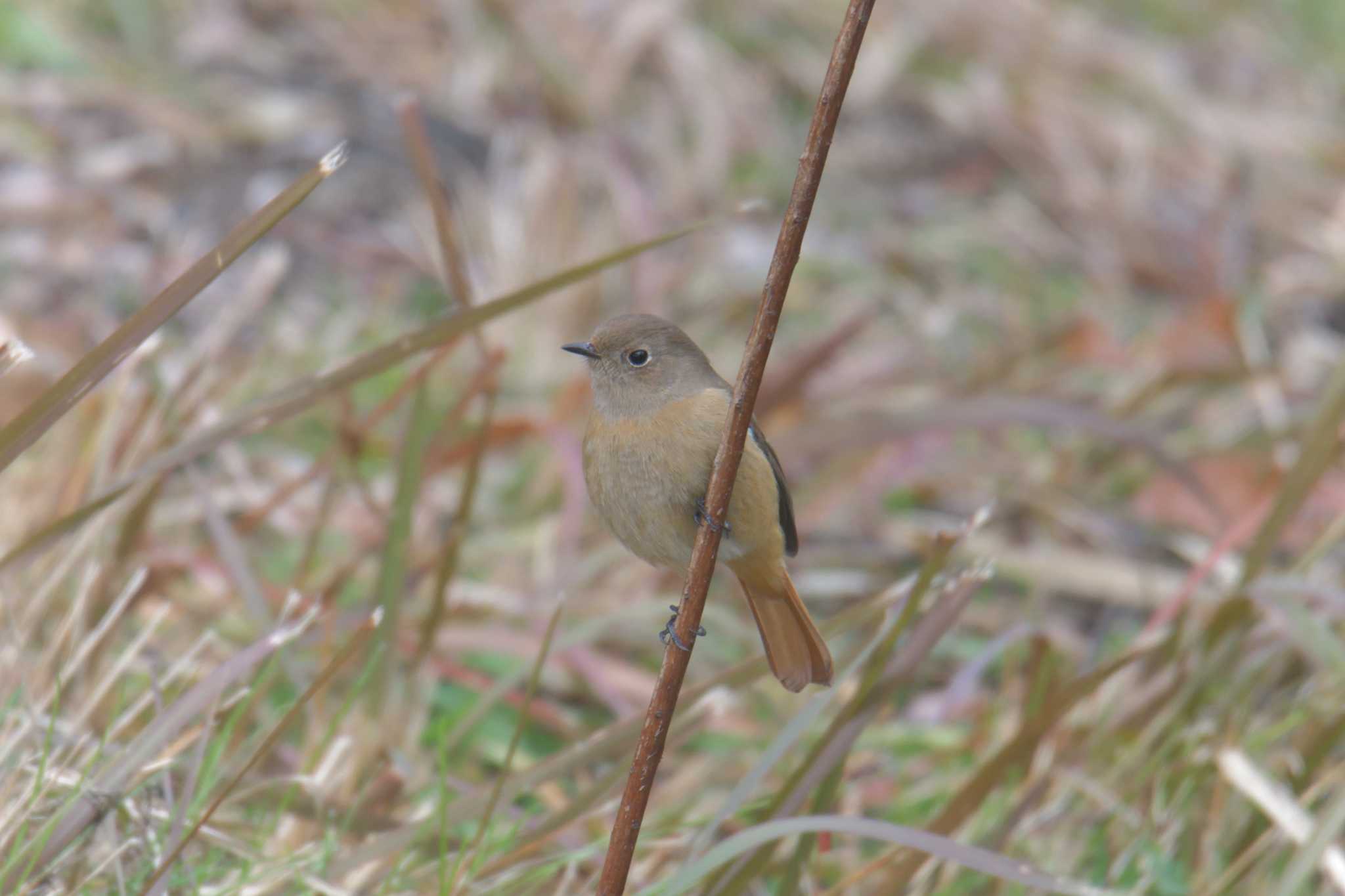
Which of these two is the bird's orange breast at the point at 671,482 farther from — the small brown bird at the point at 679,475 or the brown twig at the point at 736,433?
the brown twig at the point at 736,433

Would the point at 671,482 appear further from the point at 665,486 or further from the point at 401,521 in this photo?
the point at 401,521

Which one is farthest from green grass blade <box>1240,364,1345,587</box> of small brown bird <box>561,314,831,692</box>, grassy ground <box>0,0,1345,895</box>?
small brown bird <box>561,314,831,692</box>

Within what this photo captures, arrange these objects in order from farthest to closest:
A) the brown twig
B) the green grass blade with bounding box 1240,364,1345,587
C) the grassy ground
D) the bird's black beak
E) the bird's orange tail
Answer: the green grass blade with bounding box 1240,364,1345,587, the grassy ground, the bird's black beak, the bird's orange tail, the brown twig

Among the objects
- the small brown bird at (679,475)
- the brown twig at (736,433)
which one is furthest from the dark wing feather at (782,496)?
the brown twig at (736,433)

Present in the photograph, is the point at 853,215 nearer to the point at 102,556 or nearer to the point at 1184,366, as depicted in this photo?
the point at 1184,366

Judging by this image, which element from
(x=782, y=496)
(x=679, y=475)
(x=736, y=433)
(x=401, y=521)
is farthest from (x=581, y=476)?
(x=736, y=433)

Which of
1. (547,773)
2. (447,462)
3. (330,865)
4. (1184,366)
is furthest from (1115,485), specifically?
(330,865)

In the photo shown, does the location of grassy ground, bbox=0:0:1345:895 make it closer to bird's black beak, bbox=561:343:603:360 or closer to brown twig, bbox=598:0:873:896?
bird's black beak, bbox=561:343:603:360
